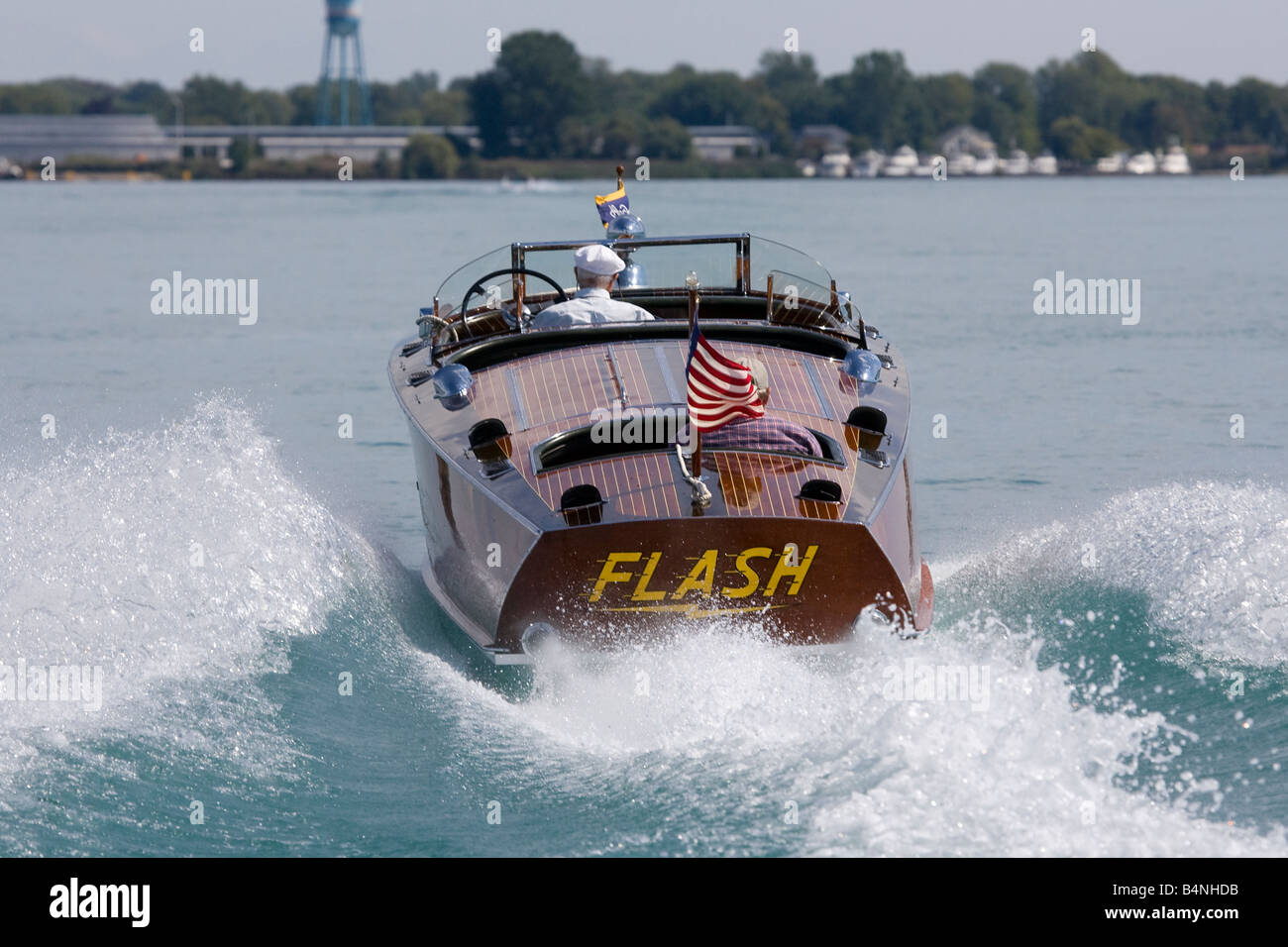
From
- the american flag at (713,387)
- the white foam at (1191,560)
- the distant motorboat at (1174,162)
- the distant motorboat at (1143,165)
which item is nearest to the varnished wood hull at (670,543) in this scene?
the american flag at (713,387)

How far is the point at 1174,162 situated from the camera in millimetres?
122875

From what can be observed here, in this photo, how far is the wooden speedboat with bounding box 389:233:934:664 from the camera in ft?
22.4

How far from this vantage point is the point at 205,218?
54625 mm

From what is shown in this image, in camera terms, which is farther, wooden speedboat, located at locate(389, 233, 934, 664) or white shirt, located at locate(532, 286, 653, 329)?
white shirt, located at locate(532, 286, 653, 329)

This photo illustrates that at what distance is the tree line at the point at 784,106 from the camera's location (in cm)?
11656

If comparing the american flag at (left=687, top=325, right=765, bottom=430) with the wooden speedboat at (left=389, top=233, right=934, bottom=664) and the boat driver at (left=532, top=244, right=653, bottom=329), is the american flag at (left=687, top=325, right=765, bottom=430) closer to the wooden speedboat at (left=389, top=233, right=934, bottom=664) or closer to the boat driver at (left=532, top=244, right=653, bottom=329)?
the wooden speedboat at (left=389, top=233, right=934, bottom=664)

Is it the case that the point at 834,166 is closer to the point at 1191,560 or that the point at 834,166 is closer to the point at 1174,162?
the point at 1174,162

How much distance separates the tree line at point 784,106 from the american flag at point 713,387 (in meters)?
100

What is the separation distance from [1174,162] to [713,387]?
409 feet

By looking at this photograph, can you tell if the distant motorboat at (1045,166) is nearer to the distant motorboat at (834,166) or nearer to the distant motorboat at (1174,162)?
the distant motorboat at (1174,162)

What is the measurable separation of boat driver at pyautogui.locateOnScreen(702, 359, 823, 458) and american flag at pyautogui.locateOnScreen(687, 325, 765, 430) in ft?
1.27

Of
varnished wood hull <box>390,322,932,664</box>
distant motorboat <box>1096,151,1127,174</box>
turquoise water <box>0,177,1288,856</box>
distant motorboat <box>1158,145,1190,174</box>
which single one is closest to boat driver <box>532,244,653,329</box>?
varnished wood hull <box>390,322,932,664</box>

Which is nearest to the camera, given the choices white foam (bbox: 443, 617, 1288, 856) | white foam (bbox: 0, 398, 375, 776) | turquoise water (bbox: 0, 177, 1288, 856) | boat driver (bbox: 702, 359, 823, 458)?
white foam (bbox: 443, 617, 1288, 856)
